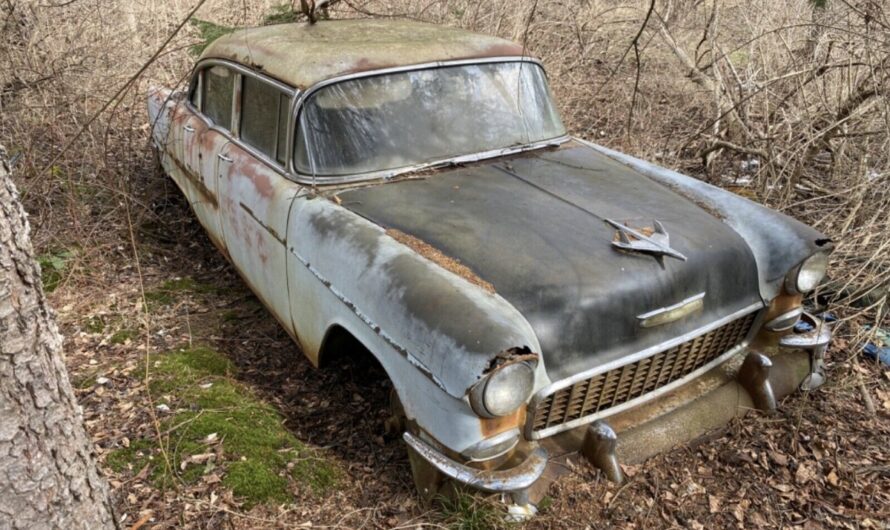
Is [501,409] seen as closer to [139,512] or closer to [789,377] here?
[139,512]

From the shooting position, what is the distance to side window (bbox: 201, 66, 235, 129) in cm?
397

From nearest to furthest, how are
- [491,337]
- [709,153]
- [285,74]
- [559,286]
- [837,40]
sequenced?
[491,337]
[559,286]
[285,74]
[837,40]
[709,153]

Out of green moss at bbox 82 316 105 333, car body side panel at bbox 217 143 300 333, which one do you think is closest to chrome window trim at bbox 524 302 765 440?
car body side panel at bbox 217 143 300 333

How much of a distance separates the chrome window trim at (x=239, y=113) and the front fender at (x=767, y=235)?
202 cm

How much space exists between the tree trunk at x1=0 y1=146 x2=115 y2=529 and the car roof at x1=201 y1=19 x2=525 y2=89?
1885 mm

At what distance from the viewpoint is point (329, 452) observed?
2.90 meters

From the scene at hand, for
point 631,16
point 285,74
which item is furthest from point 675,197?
point 631,16

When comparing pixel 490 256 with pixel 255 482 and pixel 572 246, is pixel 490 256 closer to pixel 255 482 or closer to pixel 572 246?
pixel 572 246

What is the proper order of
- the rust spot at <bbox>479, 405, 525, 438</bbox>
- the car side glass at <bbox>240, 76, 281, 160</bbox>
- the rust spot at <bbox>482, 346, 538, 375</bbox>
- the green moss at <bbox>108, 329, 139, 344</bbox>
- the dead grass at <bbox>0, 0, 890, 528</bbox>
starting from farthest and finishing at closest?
the green moss at <bbox>108, 329, 139, 344</bbox>
the car side glass at <bbox>240, 76, 281, 160</bbox>
the dead grass at <bbox>0, 0, 890, 528</bbox>
the rust spot at <bbox>479, 405, 525, 438</bbox>
the rust spot at <bbox>482, 346, 538, 375</bbox>

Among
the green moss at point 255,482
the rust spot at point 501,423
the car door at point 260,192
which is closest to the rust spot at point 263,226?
the car door at point 260,192

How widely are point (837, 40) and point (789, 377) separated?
342cm

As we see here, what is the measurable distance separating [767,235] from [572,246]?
3.31 ft

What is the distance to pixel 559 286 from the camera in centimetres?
240

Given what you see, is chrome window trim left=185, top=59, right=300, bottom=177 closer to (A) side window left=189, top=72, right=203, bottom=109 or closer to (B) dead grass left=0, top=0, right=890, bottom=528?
(A) side window left=189, top=72, right=203, bottom=109
